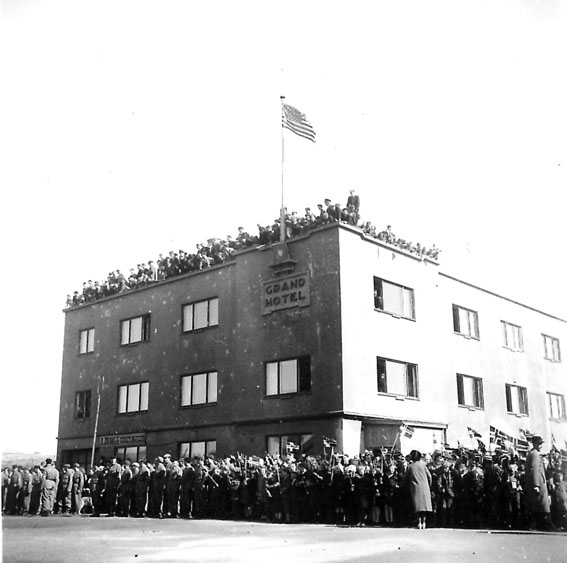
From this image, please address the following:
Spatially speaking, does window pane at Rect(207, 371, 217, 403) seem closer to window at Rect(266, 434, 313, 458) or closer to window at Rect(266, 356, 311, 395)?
window at Rect(266, 356, 311, 395)

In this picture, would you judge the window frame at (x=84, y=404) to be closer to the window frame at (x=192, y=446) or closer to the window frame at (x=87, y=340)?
the window frame at (x=87, y=340)

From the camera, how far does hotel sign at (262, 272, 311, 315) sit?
84.5 ft

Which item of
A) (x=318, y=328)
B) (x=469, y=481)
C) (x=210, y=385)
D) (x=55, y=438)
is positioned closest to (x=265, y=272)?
(x=318, y=328)

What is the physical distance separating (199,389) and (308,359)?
5862mm

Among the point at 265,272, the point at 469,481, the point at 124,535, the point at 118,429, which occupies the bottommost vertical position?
the point at 124,535

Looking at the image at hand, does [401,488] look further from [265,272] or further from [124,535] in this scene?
[265,272]

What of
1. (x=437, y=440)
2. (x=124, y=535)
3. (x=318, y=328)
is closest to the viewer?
(x=124, y=535)

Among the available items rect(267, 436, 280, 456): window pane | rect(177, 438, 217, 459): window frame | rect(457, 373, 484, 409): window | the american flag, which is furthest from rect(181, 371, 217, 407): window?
the american flag

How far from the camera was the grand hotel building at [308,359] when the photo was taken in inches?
981

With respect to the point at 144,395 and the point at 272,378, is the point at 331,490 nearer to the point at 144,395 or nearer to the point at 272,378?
the point at 272,378

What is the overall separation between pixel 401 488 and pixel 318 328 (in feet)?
28.4

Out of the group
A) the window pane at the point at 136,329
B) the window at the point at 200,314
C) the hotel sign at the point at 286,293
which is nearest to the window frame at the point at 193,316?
the window at the point at 200,314

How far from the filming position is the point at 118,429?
32094 millimetres

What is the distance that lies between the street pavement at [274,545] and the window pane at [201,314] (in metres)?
13.0
